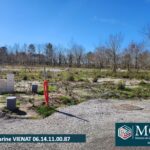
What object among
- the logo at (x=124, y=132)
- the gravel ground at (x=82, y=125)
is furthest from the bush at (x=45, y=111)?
the logo at (x=124, y=132)

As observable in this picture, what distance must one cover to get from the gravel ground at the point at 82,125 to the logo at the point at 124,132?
21 cm

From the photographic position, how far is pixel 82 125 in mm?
7715

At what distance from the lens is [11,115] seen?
30.2 feet

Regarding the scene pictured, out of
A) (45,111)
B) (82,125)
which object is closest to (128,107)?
(45,111)

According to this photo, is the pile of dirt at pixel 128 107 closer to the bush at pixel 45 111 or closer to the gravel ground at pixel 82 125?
the gravel ground at pixel 82 125

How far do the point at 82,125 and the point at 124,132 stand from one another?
1.45m

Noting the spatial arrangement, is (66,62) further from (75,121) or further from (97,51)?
(75,121)

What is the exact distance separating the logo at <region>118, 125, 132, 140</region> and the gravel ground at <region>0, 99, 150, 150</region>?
214 mm

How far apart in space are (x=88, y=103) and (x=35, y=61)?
92.6 m

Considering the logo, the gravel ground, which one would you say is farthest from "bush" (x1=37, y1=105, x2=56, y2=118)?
the logo

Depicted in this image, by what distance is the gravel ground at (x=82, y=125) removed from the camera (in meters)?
6.05

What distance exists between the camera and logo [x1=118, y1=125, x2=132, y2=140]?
21.1ft

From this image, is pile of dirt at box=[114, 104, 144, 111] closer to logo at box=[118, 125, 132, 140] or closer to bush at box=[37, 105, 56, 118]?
bush at box=[37, 105, 56, 118]

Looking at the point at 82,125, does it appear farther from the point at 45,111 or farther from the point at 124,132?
the point at 45,111
